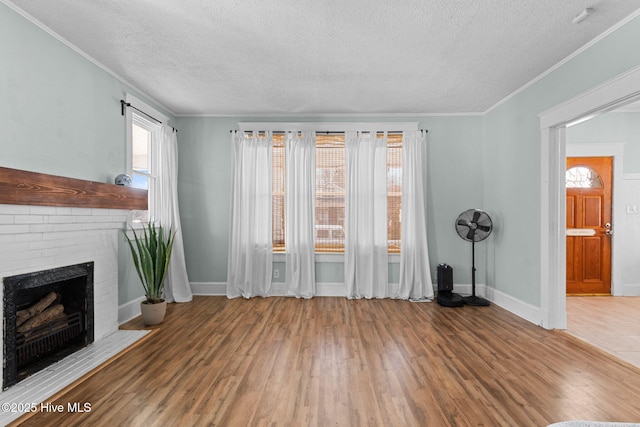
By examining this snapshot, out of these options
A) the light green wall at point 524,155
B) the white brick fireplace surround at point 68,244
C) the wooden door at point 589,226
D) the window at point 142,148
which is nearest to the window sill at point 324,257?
the light green wall at point 524,155

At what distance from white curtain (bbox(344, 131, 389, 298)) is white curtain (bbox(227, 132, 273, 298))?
3.84 feet

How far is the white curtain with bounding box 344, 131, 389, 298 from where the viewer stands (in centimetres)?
466

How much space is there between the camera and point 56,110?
2.74m

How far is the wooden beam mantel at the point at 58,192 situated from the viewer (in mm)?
2180

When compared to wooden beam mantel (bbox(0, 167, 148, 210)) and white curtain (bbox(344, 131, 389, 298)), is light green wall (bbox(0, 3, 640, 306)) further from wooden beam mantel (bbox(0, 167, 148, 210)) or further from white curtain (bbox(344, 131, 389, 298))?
white curtain (bbox(344, 131, 389, 298))

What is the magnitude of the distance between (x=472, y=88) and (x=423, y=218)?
1.80 m

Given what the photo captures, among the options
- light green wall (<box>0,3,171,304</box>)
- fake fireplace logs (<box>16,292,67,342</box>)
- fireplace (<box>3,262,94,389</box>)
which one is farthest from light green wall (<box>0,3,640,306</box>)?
fake fireplace logs (<box>16,292,67,342</box>)

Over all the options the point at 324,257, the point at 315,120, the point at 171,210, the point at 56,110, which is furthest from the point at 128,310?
the point at 315,120

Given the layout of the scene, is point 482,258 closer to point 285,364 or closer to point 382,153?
point 382,153

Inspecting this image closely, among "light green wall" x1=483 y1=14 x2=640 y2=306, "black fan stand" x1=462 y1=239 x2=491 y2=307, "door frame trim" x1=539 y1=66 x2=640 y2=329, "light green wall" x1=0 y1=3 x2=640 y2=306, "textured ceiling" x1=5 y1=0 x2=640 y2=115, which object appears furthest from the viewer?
"black fan stand" x1=462 y1=239 x2=491 y2=307

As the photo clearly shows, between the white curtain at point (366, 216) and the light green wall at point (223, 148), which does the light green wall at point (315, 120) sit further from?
the white curtain at point (366, 216)

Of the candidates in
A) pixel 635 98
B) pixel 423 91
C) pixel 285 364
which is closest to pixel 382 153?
pixel 423 91

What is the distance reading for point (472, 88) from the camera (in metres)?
3.83

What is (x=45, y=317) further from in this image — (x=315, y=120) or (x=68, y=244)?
(x=315, y=120)
